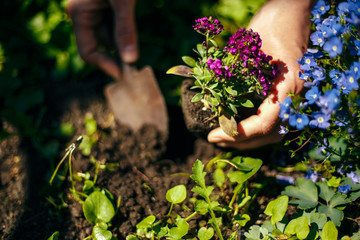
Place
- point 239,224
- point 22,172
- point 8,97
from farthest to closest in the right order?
1. point 8,97
2. point 22,172
3. point 239,224

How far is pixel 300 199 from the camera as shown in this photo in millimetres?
1362

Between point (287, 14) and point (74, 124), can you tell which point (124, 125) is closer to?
point (74, 124)

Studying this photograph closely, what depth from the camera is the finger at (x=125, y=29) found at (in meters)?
2.00

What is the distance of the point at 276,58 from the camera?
4.91 feet

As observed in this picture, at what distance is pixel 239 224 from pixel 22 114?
180cm

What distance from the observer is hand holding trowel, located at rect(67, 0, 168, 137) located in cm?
206

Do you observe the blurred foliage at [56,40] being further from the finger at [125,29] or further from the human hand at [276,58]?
the human hand at [276,58]

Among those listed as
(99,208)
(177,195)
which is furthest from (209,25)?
(99,208)

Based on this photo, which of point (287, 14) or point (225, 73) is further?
point (287, 14)

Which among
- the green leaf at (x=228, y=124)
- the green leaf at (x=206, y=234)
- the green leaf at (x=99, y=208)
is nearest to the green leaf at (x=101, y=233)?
the green leaf at (x=99, y=208)

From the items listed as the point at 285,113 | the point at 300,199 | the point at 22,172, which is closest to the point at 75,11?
the point at 22,172

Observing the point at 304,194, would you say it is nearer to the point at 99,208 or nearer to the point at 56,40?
the point at 99,208

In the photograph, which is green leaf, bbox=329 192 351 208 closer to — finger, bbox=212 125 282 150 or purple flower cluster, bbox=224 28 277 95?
finger, bbox=212 125 282 150

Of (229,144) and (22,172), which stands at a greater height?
(229,144)
